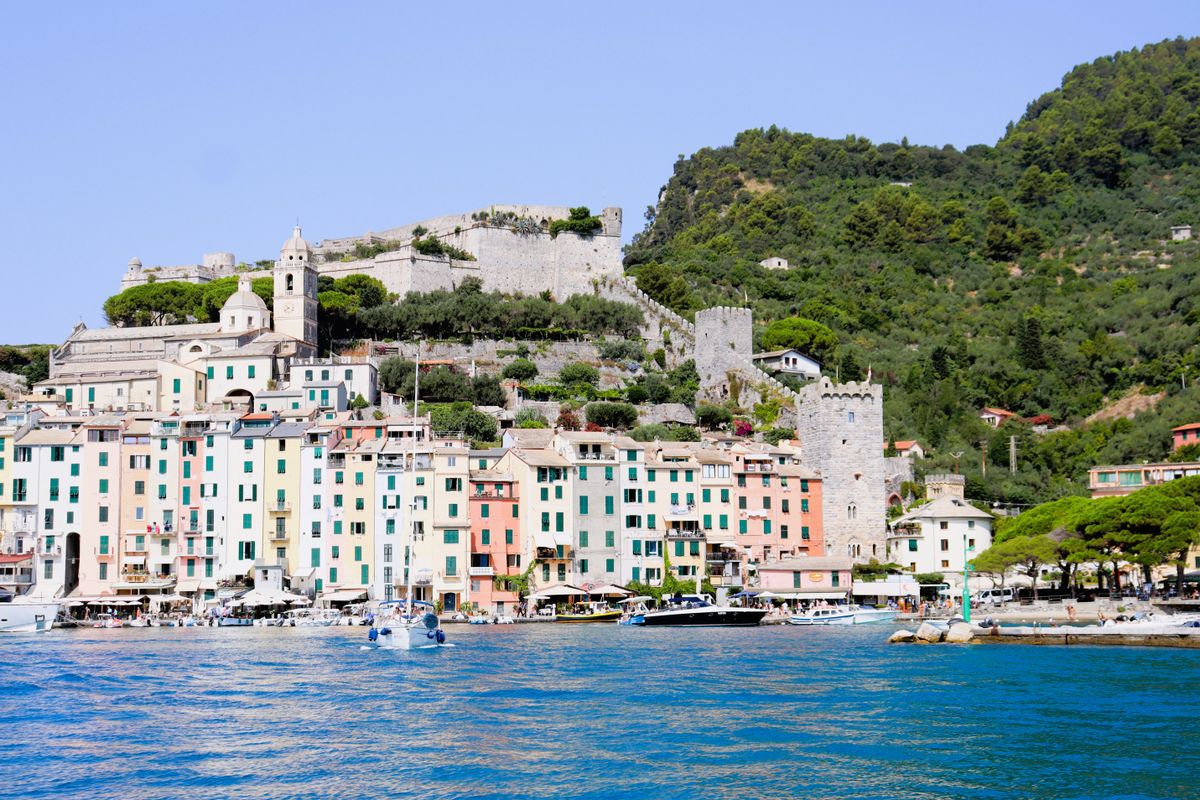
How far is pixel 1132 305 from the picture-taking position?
98.3 metres

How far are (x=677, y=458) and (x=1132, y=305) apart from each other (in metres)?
44.6

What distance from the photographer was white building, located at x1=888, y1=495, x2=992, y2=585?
67.8m

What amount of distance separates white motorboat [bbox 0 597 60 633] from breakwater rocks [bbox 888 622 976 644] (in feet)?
108

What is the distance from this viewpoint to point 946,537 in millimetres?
67938

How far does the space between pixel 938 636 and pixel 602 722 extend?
22542 millimetres

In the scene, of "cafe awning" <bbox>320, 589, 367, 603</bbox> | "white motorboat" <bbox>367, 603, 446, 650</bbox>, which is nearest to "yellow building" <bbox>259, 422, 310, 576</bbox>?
"cafe awning" <bbox>320, 589, 367, 603</bbox>

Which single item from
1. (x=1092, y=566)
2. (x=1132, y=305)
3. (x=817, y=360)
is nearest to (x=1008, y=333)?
(x=1132, y=305)

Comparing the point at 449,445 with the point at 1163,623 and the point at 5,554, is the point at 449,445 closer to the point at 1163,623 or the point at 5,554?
the point at 5,554

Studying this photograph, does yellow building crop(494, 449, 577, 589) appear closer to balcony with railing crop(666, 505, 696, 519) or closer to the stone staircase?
balcony with railing crop(666, 505, 696, 519)

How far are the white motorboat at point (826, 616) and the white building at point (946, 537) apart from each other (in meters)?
7.16

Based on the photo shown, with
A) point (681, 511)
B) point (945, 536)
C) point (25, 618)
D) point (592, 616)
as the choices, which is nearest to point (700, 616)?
point (592, 616)

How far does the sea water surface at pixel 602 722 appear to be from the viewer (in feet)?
89.0

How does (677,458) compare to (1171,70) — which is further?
(1171,70)

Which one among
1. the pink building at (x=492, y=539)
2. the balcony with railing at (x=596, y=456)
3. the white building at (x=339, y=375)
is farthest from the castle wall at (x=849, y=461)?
the white building at (x=339, y=375)
